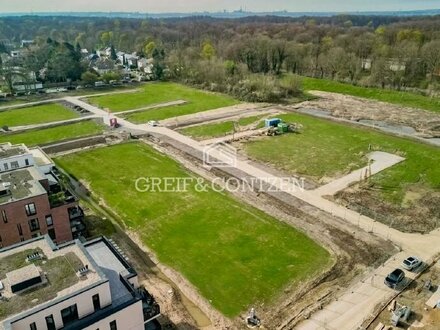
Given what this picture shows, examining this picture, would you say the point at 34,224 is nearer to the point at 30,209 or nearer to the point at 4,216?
the point at 30,209

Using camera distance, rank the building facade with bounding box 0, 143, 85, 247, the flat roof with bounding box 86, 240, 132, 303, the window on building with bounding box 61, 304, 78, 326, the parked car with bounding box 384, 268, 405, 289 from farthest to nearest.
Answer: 1. the building facade with bounding box 0, 143, 85, 247
2. the parked car with bounding box 384, 268, 405, 289
3. the flat roof with bounding box 86, 240, 132, 303
4. the window on building with bounding box 61, 304, 78, 326

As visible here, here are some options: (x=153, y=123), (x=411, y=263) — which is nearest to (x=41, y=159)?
(x=153, y=123)

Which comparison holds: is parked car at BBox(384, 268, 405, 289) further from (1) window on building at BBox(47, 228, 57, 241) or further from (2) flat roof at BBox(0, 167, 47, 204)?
(2) flat roof at BBox(0, 167, 47, 204)

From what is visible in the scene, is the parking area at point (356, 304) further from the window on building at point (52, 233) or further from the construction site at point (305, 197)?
the window on building at point (52, 233)

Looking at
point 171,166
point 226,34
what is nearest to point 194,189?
point 171,166

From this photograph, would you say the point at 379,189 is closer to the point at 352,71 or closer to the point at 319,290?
the point at 319,290

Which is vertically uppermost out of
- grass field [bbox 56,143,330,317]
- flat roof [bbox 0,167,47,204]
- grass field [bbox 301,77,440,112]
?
flat roof [bbox 0,167,47,204]

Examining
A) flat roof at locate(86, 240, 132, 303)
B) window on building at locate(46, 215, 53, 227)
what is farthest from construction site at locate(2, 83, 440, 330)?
window on building at locate(46, 215, 53, 227)
